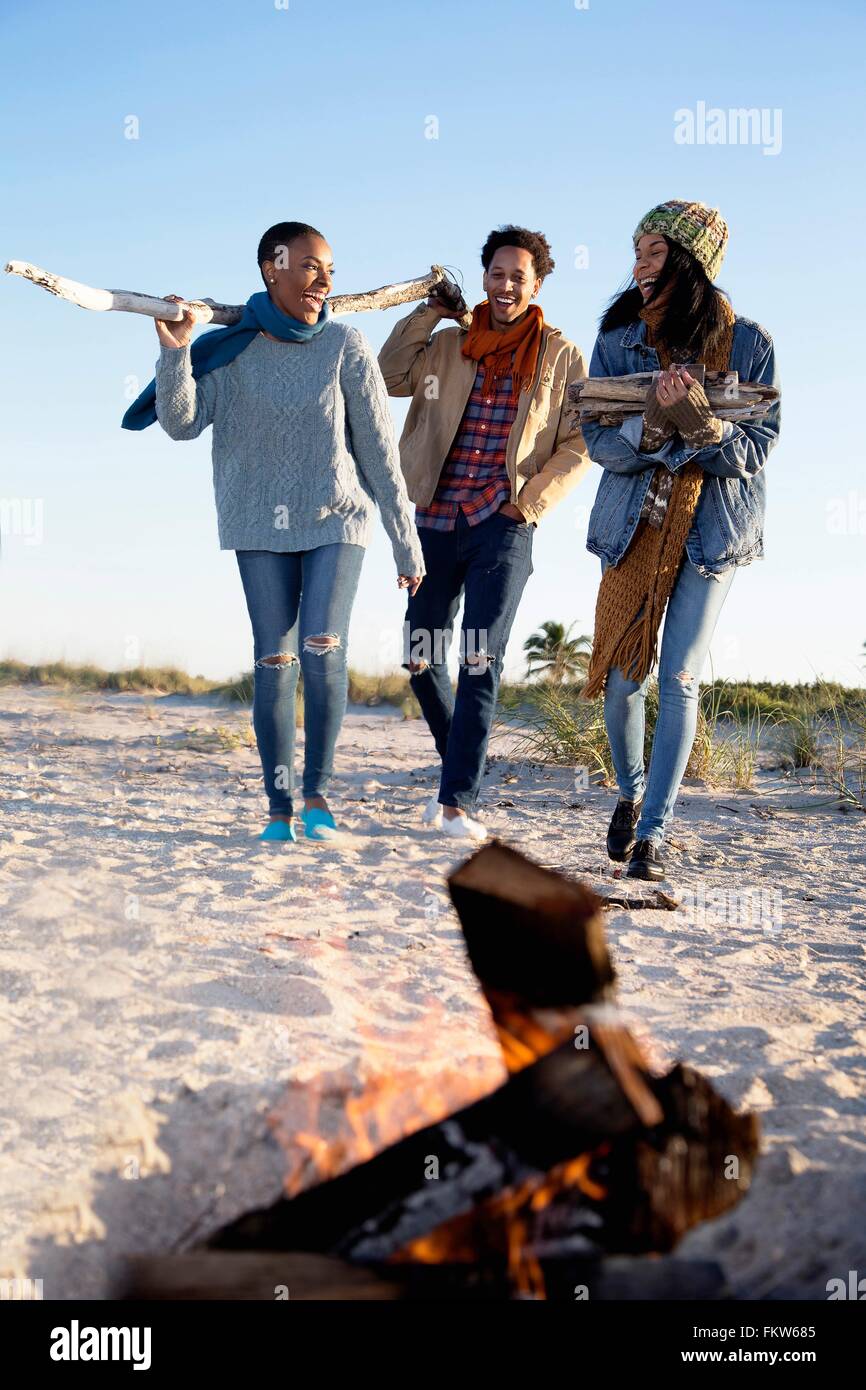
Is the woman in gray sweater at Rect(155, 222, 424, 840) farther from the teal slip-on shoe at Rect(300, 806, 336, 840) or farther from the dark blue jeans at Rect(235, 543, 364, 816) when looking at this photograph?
the teal slip-on shoe at Rect(300, 806, 336, 840)

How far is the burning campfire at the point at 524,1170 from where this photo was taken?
1.75 m

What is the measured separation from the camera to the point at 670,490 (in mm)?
4383

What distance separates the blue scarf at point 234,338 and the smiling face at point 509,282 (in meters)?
0.81

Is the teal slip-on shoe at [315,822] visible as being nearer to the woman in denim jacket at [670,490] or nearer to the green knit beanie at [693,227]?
the woman in denim jacket at [670,490]

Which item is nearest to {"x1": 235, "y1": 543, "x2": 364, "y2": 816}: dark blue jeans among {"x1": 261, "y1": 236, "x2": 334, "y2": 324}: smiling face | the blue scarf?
the blue scarf

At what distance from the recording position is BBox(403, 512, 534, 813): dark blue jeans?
503cm

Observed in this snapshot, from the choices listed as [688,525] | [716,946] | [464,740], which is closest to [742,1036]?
[716,946]

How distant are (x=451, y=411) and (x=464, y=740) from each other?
1415mm

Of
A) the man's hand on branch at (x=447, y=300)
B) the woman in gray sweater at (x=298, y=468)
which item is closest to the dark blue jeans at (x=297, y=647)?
the woman in gray sweater at (x=298, y=468)

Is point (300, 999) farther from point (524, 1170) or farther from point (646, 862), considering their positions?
point (646, 862)

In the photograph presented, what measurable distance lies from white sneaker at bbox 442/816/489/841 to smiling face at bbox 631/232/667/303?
2232mm

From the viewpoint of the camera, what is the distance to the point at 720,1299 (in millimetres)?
1745

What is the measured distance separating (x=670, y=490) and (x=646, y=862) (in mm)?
1370
